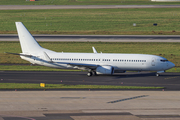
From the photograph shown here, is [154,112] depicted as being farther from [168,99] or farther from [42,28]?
[42,28]

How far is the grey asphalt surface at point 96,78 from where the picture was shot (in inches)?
1844

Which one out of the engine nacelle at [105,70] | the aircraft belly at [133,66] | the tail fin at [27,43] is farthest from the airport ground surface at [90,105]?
the tail fin at [27,43]

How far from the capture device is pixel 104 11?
16175cm

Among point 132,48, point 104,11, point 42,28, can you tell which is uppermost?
point 104,11

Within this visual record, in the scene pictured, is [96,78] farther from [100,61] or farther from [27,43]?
[27,43]

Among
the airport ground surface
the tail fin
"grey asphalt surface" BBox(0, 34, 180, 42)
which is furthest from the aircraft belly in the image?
"grey asphalt surface" BBox(0, 34, 180, 42)

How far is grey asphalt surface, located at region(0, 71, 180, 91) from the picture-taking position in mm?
46844

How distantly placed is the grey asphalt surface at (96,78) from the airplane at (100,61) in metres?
1.47

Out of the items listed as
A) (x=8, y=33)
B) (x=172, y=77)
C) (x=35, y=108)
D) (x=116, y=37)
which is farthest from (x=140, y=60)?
(x=8, y=33)

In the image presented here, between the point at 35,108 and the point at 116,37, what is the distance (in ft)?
221

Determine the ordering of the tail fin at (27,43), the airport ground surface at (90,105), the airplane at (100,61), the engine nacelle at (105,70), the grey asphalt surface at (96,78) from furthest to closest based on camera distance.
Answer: the tail fin at (27,43) < the airplane at (100,61) < the engine nacelle at (105,70) < the grey asphalt surface at (96,78) < the airport ground surface at (90,105)

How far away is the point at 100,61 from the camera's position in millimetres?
53188

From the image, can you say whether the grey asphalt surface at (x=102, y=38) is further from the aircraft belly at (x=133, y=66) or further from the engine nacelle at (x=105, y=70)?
the engine nacelle at (x=105, y=70)

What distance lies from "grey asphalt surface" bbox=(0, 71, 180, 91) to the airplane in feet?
4.84
